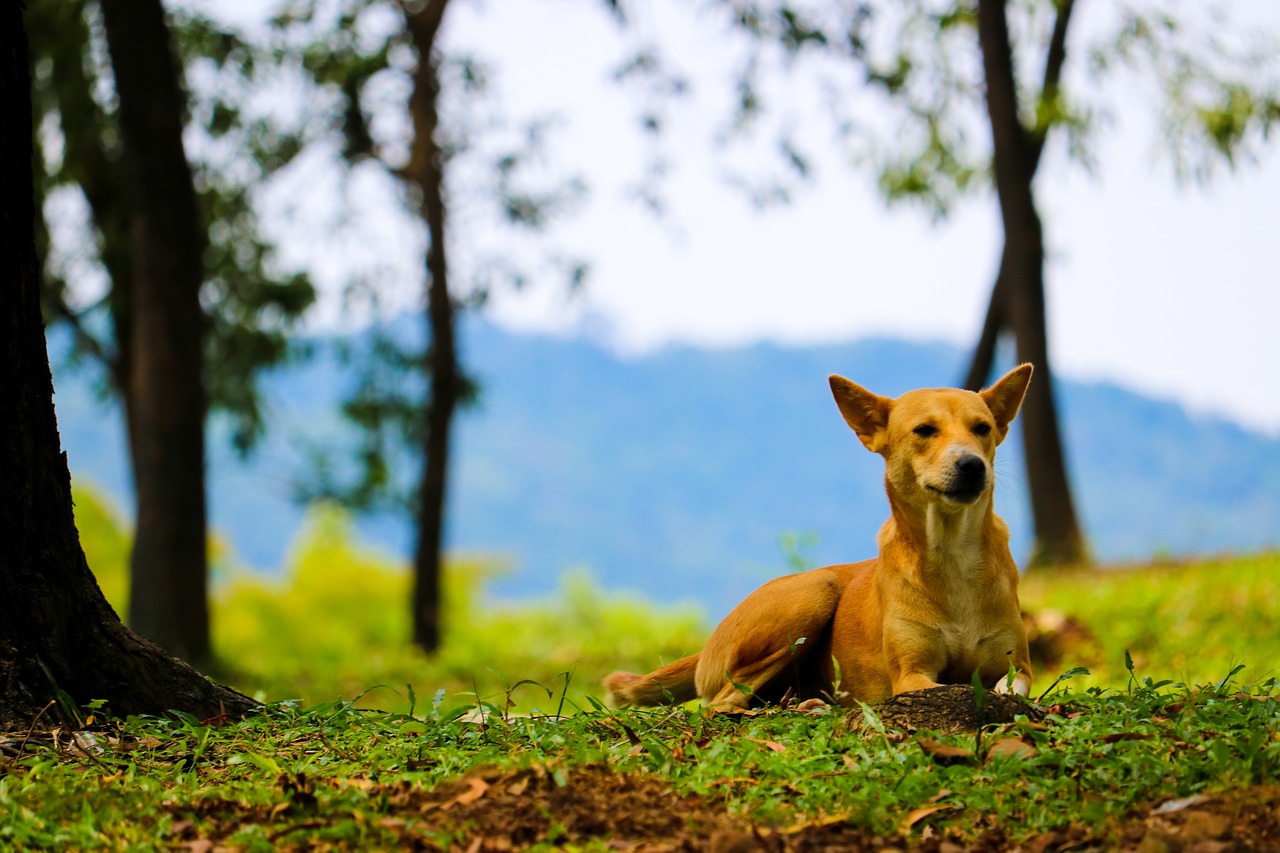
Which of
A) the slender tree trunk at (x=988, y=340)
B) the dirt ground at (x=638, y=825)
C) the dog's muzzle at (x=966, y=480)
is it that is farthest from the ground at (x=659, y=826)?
the slender tree trunk at (x=988, y=340)

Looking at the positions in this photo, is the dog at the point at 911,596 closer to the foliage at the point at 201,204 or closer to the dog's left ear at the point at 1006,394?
the dog's left ear at the point at 1006,394

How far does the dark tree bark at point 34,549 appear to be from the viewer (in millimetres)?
4516

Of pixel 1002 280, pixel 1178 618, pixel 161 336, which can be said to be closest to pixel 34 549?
pixel 161 336

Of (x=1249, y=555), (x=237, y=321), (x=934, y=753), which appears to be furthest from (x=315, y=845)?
(x=237, y=321)

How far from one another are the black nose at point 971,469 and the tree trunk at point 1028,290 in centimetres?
1161

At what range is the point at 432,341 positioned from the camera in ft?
54.7

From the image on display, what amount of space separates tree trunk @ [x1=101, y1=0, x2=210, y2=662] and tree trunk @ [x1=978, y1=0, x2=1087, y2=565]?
31.9ft

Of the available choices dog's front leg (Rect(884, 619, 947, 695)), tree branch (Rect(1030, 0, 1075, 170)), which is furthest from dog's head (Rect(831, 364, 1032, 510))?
tree branch (Rect(1030, 0, 1075, 170))

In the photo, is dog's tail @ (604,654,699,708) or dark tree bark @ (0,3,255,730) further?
dog's tail @ (604,654,699,708)

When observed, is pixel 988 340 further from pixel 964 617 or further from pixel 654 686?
pixel 964 617

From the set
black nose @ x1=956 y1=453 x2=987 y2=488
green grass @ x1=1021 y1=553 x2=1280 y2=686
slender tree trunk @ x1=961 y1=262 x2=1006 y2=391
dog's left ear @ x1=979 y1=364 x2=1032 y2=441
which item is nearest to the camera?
black nose @ x1=956 y1=453 x2=987 y2=488

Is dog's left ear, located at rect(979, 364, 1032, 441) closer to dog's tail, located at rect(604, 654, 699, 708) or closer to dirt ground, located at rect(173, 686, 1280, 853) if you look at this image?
dog's tail, located at rect(604, 654, 699, 708)

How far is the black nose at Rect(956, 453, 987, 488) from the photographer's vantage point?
4465mm

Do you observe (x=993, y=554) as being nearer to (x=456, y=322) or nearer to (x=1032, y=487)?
(x=1032, y=487)
